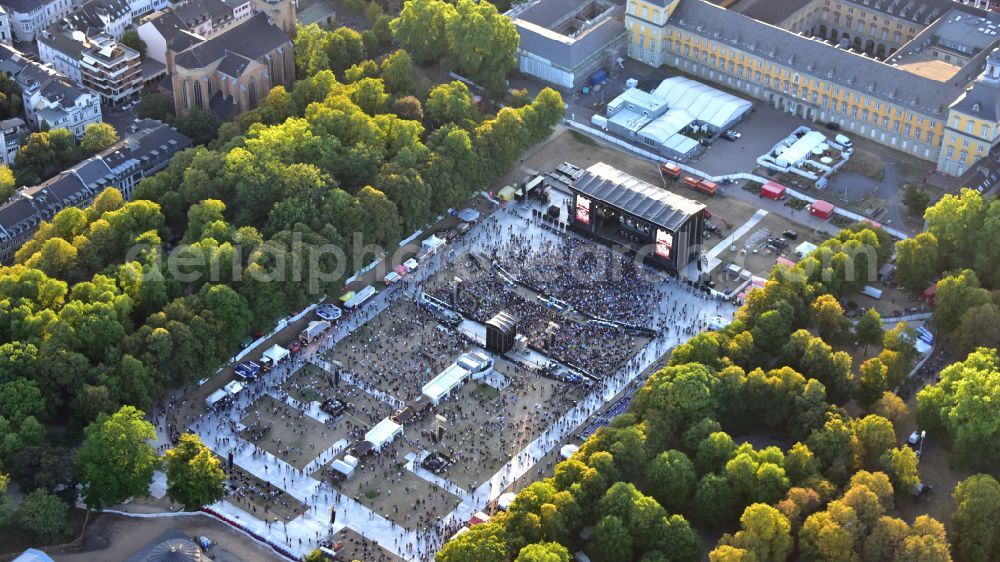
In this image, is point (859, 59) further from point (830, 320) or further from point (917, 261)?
point (830, 320)

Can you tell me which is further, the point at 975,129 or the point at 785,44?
the point at 785,44

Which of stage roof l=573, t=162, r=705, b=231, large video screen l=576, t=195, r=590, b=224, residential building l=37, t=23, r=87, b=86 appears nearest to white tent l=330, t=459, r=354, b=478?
large video screen l=576, t=195, r=590, b=224

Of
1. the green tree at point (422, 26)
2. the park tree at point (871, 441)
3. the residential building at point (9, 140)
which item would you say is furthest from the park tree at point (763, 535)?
the residential building at point (9, 140)

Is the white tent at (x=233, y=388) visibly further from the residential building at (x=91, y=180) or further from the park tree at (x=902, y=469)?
the park tree at (x=902, y=469)

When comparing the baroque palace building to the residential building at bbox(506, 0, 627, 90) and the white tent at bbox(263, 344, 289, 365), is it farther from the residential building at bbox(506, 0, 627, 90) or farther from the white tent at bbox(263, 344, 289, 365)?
the white tent at bbox(263, 344, 289, 365)

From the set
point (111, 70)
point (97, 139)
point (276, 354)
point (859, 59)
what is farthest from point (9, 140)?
point (859, 59)

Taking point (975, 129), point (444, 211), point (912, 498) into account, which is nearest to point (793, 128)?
point (975, 129)

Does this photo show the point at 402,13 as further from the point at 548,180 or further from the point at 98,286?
the point at 98,286
